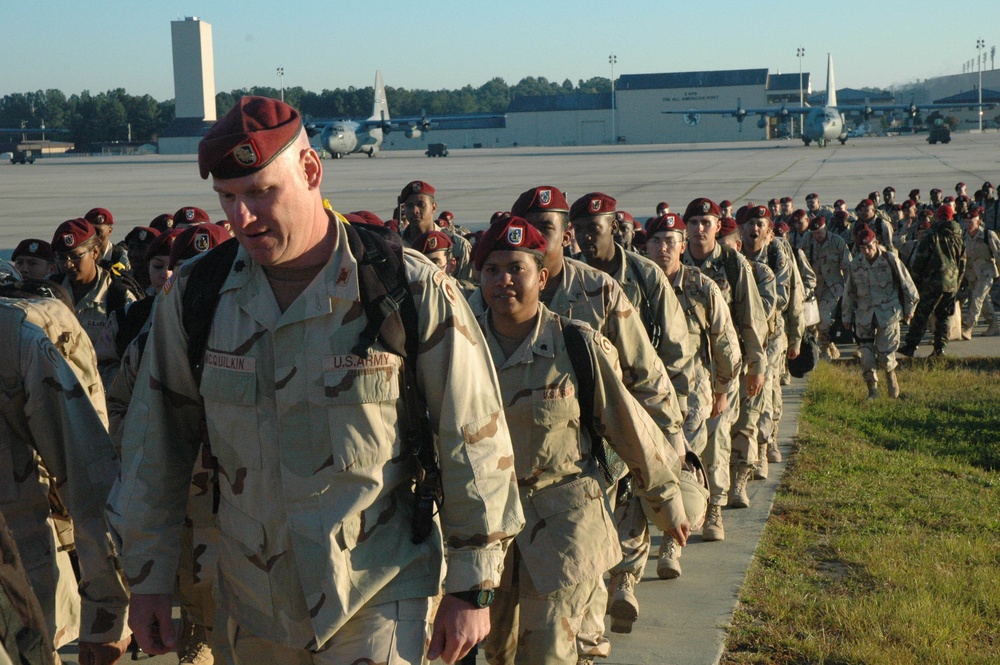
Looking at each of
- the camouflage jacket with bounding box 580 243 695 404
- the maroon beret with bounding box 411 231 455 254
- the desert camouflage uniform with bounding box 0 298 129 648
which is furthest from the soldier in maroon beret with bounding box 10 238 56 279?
the desert camouflage uniform with bounding box 0 298 129 648

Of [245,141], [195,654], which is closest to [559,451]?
[245,141]

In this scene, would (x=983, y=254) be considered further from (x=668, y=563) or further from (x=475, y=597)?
(x=475, y=597)

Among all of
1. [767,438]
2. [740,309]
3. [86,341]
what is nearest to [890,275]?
[767,438]

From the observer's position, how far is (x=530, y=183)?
170ft

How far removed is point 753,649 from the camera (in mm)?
5879

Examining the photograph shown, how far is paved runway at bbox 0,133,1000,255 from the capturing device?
125 ft

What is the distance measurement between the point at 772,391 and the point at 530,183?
4258cm

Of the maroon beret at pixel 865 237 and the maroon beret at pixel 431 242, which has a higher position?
the maroon beret at pixel 431 242

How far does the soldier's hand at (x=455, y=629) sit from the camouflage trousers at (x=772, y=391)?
667 centimetres

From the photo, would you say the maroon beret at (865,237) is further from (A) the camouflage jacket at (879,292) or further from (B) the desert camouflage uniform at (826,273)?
(B) the desert camouflage uniform at (826,273)

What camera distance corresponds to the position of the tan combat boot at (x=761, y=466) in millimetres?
9578

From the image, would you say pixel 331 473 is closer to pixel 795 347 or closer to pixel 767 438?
pixel 767 438

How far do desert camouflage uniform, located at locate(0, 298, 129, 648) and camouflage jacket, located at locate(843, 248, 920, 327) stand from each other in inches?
443

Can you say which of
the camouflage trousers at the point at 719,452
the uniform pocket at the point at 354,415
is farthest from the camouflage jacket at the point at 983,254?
the uniform pocket at the point at 354,415
